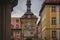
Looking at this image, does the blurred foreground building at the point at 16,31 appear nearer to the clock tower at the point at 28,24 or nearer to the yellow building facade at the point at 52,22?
the clock tower at the point at 28,24

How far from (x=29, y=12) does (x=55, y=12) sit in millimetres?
32916

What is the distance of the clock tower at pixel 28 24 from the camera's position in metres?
73.9

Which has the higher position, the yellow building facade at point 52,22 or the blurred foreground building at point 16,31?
the yellow building facade at point 52,22

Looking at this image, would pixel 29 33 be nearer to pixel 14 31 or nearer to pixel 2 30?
pixel 14 31

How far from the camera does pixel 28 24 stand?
7644 cm

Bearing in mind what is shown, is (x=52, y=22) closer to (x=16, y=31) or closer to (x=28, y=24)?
(x=28, y=24)

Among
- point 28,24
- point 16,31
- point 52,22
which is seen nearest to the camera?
point 52,22

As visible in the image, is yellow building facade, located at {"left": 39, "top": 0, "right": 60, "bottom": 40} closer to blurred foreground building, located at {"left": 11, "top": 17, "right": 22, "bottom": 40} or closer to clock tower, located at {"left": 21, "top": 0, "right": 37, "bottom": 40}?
clock tower, located at {"left": 21, "top": 0, "right": 37, "bottom": 40}

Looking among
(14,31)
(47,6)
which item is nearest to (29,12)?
(14,31)

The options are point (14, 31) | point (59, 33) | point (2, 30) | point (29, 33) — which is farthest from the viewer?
point (14, 31)

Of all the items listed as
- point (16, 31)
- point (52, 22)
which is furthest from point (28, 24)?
point (52, 22)

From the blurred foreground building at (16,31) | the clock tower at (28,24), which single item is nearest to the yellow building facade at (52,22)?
the clock tower at (28,24)

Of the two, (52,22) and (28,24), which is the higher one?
(52,22)

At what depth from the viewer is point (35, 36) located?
7794cm
